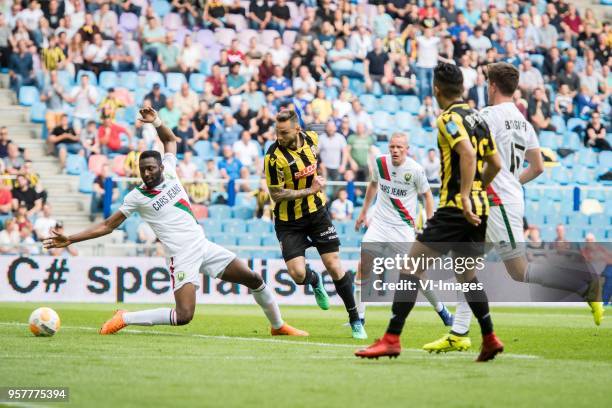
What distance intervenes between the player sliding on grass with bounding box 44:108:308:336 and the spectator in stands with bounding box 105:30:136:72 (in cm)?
1346

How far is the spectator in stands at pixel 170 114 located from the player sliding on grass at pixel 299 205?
1156 cm

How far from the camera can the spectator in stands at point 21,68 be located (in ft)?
81.3

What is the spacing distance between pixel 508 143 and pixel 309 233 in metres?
3.30

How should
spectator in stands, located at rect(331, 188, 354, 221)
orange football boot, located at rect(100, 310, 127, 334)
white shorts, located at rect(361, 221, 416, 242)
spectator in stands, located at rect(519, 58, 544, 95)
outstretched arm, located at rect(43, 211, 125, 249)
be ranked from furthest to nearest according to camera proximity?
spectator in stands, located at rect(519, 58, 544, 95) < spectator in stands, located at rect(331, 188, 354, 221) < white shorts, located at rect(361, 221, 416, 242) < orange football boot, located at rect(100, 310, 127, 334) < outstretched arm, located at rect(43, 211, 125, 249)

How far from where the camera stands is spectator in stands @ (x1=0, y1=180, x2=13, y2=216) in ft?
71.2

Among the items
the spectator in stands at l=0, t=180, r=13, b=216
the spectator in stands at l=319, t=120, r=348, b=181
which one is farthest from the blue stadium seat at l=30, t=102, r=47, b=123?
the spectator in stands at l=319, t=120, r=348, b=181

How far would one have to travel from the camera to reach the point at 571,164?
2714 centimetres

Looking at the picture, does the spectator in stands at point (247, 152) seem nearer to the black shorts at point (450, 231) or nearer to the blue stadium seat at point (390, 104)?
the blue stadium seat at point (390, 104)

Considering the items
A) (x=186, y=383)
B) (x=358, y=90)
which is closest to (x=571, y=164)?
(x=358, y=90)

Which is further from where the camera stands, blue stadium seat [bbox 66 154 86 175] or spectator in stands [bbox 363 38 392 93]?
spectator in stands [bbox 363 38 392 93]

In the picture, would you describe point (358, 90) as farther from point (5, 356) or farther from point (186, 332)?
point (5, 356)

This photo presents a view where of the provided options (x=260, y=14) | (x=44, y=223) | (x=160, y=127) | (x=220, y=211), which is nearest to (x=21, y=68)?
→ (x=44, y=223)

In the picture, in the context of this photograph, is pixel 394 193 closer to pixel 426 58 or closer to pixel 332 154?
pixel 332 154

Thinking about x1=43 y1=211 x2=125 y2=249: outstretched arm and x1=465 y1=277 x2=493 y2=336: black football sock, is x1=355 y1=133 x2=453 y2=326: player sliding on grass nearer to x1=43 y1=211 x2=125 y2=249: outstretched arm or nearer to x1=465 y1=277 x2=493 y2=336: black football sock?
x1=43 y1=211 x2=125 y2=249: outstretched arm
